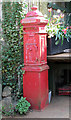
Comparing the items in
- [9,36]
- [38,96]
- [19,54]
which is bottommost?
[38,96]

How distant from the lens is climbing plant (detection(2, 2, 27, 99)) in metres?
4.63

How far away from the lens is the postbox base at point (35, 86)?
4195 mm

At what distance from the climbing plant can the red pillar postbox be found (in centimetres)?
35

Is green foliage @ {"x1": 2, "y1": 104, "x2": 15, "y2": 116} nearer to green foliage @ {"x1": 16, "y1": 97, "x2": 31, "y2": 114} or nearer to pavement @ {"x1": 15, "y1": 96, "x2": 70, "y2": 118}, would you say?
green foliage @ {"x1": 16, "y1": 97, "x2": 31, "y2": 114}

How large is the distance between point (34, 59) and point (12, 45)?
2.57 feet

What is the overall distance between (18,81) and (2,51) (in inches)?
33.4

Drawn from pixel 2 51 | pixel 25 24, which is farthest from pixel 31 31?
pixel 2 51

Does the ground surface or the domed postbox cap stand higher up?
the domed postbox cap

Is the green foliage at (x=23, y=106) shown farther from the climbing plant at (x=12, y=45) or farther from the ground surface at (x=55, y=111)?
the climbing plant at (x=12, y=45)

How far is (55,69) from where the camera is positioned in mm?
6168

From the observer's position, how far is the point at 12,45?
468 centimetres

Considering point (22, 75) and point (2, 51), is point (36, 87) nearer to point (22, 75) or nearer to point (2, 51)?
point (22, 75)

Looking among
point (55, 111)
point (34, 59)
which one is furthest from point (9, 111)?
point (34, 59)

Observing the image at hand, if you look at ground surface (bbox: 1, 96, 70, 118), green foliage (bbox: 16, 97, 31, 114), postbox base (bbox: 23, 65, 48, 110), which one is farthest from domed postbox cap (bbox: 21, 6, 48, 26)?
ground surface (bbox: 1, 96, 70, 118)
